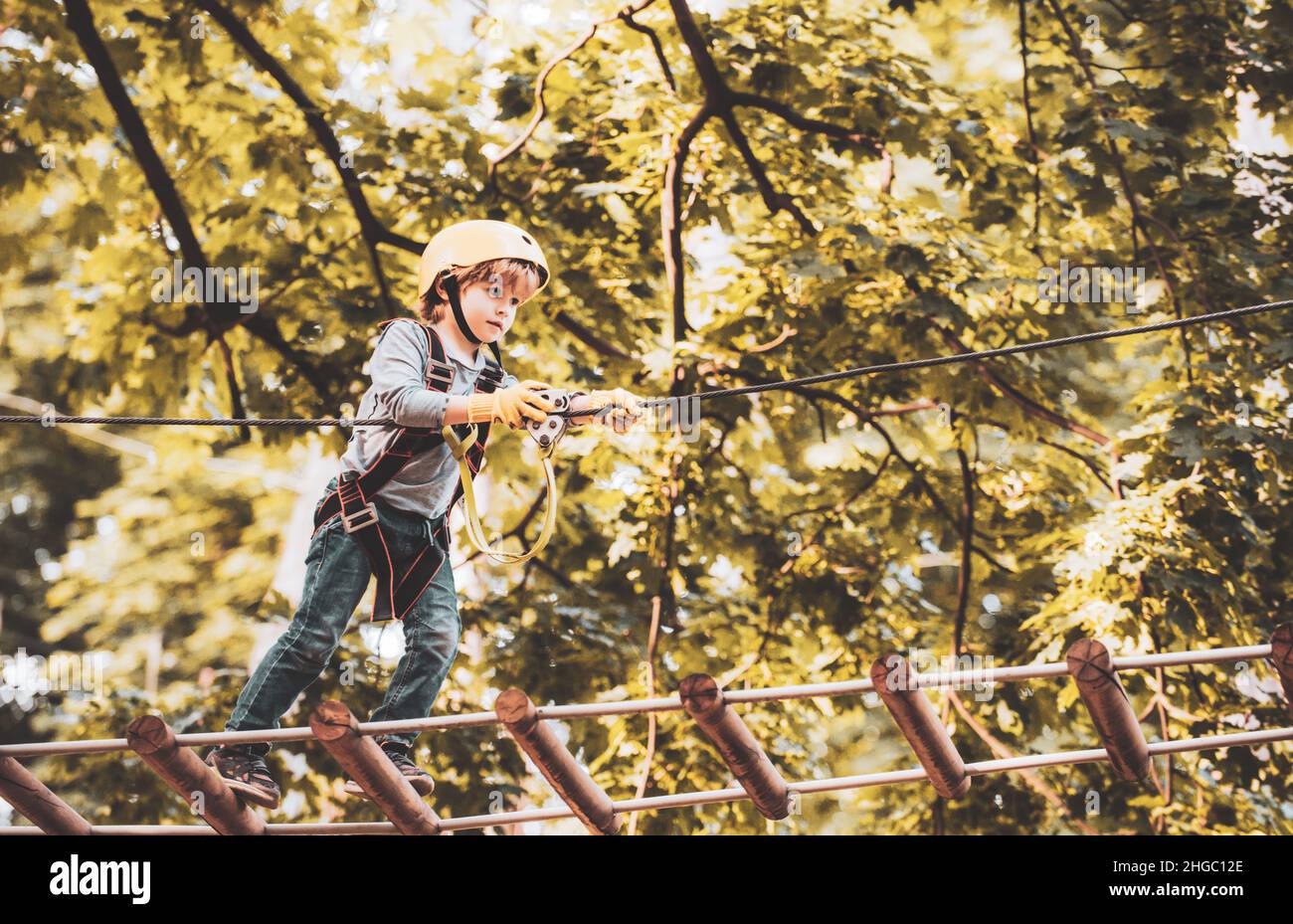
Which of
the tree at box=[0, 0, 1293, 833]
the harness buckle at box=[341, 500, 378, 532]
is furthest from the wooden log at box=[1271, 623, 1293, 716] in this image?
the harness buckle at box=[341, 500, 378, 532]

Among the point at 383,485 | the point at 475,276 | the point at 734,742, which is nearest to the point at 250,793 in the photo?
the point at 383,485

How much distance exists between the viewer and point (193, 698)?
355 inches

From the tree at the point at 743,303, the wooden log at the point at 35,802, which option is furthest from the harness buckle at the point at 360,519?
the tree at the point at 743,303

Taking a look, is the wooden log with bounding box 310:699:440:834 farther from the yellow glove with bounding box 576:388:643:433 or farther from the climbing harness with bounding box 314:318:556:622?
the yellow glove with bounding box 576:388:643:433

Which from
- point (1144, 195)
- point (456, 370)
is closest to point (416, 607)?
point (456, 370)

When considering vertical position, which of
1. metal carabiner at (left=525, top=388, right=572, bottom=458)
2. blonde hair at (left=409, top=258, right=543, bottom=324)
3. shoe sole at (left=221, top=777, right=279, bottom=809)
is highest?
blonde hair at (left=409, top=258, right=543, bottom=324)

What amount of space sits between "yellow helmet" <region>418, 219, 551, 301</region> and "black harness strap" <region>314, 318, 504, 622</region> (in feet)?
1.04

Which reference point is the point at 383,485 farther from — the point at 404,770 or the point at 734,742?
the point at 734,742

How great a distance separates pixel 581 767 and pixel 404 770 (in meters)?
0.55

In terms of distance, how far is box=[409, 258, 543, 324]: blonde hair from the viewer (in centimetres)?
496

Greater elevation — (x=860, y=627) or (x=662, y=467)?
(x=662, y=467)

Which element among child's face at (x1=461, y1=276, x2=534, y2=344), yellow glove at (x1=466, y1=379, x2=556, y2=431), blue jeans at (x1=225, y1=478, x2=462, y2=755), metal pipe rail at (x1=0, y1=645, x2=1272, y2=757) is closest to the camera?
metal pipe rail at (x1=0, y1=645, x2=1272, y2=757)

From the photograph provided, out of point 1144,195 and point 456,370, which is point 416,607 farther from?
point 1144,195

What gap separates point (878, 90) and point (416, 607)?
4761 mm
